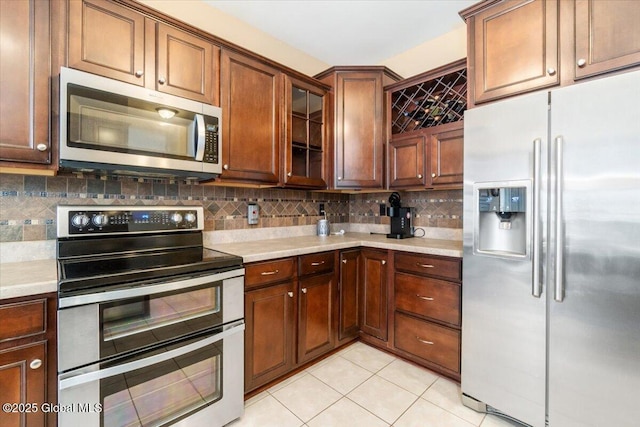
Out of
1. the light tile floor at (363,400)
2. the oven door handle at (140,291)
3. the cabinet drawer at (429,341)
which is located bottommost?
the light tile floor at (363,400)

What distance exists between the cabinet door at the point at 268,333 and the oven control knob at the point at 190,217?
2.07 ft

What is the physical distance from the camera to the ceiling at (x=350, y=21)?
2188 mm

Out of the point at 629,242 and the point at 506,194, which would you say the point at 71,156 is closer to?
the point at 506,194

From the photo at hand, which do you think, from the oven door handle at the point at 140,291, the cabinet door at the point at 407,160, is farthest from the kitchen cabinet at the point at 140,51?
the cabinet door at the point at 407,160

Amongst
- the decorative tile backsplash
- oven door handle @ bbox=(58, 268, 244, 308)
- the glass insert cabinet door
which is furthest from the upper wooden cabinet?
oven door handle @ bbox=(58, 268, 244, 308)

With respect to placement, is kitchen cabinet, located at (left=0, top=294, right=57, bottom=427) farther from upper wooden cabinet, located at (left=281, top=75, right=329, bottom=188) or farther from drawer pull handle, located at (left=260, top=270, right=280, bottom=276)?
upper wooden cabinet, located at (left=281, top=75, right=329, bottom=188)

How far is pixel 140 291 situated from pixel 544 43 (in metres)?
2.42

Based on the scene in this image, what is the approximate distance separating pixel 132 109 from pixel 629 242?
2.47 meters

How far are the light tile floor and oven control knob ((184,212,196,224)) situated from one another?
121cm

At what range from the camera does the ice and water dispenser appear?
1565 millimetres

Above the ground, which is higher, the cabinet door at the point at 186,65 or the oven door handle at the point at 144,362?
the cabinet door at the point at 186,65

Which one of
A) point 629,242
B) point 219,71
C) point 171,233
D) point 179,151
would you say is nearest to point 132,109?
point 179,151

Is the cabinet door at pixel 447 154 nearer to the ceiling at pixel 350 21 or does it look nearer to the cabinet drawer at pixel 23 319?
the ceiling at pixel 350 21

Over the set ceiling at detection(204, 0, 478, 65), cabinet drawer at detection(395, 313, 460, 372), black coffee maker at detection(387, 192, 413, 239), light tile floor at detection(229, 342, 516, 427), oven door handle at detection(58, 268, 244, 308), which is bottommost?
light tile floor at detection(229, 342, 516, 427)
